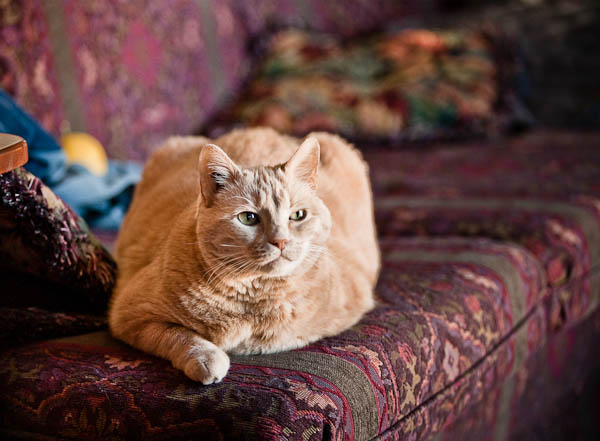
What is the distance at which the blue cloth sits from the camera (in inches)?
63.4

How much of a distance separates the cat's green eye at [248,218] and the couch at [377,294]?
0.73 ft

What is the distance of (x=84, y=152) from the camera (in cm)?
206

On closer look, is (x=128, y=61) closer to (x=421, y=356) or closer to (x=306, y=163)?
(x=306, y=163)

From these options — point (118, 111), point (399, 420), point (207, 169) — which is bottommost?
point (399, 420)

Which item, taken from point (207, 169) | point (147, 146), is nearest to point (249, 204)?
point (207, 169)

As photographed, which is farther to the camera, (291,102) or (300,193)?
(291,102)

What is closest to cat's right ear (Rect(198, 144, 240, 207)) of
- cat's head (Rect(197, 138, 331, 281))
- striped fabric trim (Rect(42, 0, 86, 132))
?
cat's head (Rect(197, 138, 331, 281))

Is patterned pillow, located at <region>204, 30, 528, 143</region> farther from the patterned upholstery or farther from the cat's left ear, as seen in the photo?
the cat's left ear

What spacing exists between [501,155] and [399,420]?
5.71 feet

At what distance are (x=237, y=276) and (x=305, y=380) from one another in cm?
20

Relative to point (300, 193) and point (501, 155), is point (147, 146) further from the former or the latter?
point (300, 193)

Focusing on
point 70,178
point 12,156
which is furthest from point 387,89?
point 12,156

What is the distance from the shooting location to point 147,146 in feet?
8.59

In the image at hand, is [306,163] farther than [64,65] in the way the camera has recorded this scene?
No
